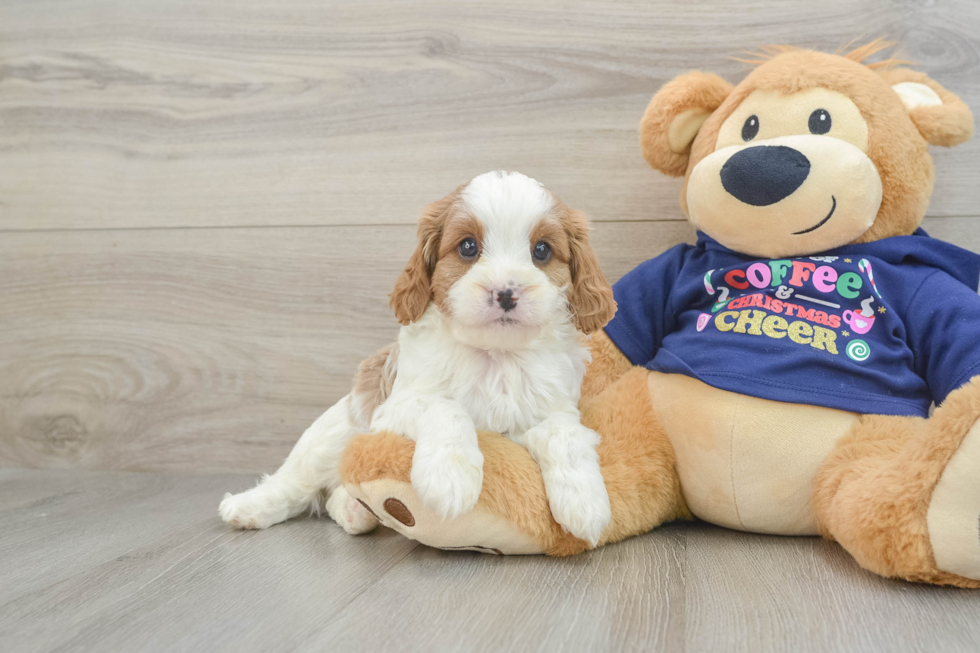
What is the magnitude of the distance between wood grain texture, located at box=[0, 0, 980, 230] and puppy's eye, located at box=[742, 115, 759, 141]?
40cm

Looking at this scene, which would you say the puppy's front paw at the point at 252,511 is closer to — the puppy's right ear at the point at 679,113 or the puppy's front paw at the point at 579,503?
→ the puppy's front paw at the point at 579,503

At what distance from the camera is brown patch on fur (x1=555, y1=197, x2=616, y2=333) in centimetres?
131

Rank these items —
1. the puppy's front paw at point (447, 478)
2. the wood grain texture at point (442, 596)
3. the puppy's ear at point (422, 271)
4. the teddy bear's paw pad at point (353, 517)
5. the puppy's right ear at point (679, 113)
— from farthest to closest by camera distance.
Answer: the puppy's right ear at point (679, 113) < the teddy bear's paw pad at point (353, 517) < the puppy's ear at point (422, 271) < the puppy's front paw at point (447, 478) < the wood grain texture at point (442, 596)

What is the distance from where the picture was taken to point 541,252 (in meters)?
1.27

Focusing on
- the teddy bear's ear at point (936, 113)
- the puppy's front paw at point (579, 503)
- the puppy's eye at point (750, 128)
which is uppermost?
the teddy bear's ear at point (936, 113)

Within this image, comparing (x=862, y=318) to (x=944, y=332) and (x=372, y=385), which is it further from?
(x=372, y=385)

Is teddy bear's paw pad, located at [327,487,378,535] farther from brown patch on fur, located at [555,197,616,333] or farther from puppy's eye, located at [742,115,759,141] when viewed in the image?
puppy's eye, located at [742,115,759,141]

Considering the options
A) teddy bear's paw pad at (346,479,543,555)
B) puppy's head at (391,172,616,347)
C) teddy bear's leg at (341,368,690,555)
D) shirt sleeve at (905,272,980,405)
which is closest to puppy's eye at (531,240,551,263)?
puppy's head at (391,172,616,347)

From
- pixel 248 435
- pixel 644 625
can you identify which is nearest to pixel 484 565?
pixel 644 625

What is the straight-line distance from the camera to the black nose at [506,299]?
1153mm

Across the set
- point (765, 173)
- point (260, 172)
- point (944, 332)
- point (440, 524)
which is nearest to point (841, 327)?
point (944, 332)

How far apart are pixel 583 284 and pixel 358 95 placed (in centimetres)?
98

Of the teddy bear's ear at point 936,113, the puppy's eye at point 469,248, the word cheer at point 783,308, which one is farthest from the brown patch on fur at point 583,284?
the teddy bear's ear at point 936,113

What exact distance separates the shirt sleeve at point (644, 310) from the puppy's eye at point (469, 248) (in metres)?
0.44
